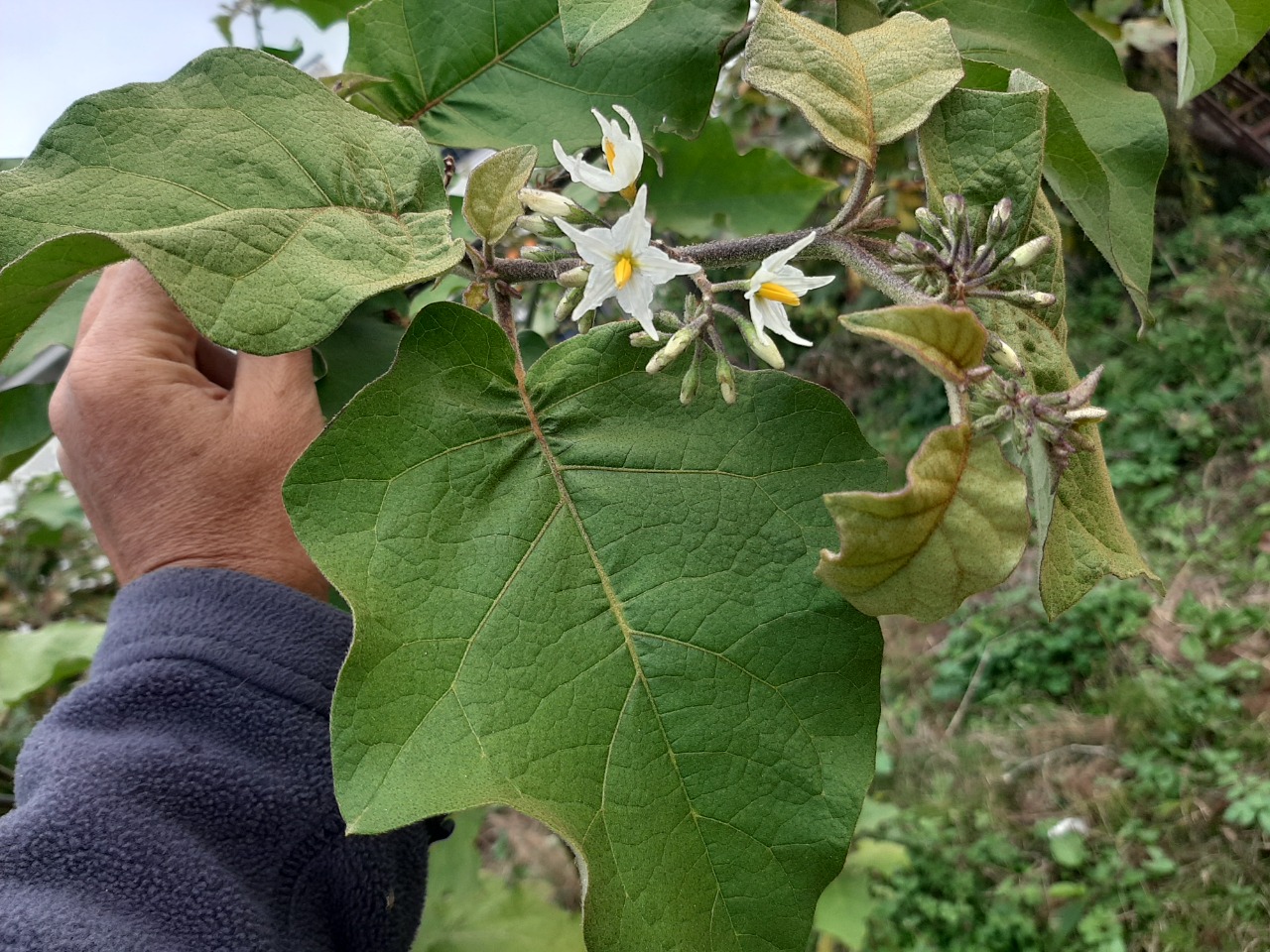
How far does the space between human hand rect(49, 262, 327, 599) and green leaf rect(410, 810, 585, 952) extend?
0.64 meters

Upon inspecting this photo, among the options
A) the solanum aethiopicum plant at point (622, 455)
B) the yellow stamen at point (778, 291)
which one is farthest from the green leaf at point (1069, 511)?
the yellow stamen at point (778, 291)

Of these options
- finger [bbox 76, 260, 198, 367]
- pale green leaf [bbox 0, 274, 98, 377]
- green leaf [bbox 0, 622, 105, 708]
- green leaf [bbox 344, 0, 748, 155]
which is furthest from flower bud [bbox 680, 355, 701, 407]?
green leaf [bbox 0, 622, 105, 708]

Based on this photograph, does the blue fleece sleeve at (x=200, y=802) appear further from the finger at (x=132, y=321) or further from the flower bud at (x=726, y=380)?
the flower bud at (x=726, y=380)

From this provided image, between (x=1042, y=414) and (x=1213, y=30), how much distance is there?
0.38m

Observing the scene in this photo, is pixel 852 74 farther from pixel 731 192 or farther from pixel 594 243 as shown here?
pixel 731 192

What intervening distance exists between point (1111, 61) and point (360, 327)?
62cm

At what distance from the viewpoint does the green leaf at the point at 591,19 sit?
1.73 ft

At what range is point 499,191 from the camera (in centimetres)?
58

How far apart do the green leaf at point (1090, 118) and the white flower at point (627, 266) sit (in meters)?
0.32

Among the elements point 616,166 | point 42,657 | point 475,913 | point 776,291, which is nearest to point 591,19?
point 616,166

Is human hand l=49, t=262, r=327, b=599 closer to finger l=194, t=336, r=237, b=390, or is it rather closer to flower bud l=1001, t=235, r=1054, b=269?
finger l=194, t=336, r=237, b=390

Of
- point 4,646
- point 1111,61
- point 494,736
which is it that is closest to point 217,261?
point 494,736

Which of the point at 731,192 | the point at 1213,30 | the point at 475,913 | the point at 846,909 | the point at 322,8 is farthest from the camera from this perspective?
the point at 846,909

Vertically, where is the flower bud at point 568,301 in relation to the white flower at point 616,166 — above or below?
below
